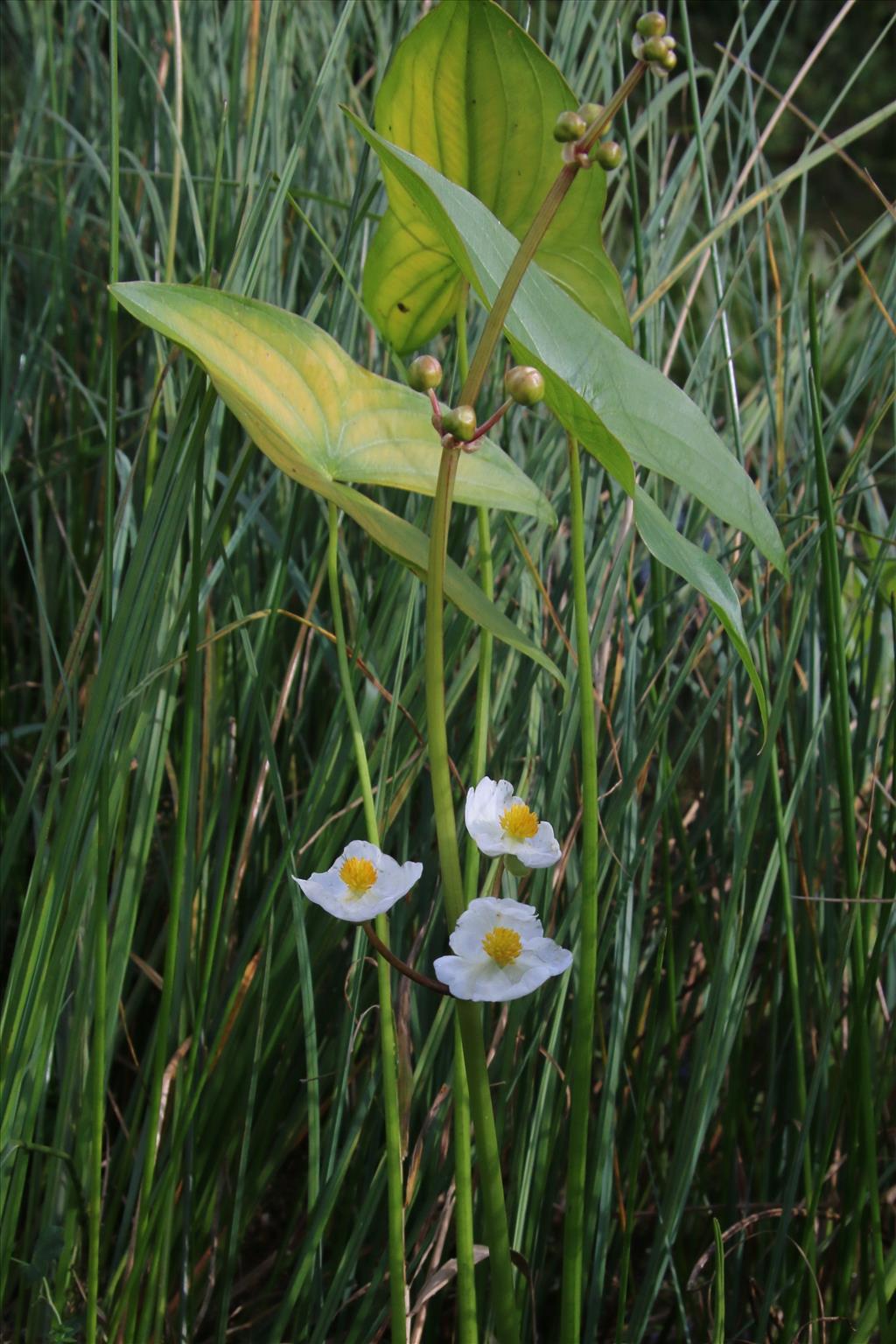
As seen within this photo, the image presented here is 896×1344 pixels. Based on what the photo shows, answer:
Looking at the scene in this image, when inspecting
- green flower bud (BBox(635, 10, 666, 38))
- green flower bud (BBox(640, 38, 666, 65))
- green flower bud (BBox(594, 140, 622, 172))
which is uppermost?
green flower bud (BBox(635, 10, 666, 38))

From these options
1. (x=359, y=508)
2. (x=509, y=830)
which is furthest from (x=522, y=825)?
(x=359, y=508)

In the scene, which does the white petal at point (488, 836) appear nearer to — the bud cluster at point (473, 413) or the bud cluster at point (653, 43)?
the bud cluster at point (473, 413)

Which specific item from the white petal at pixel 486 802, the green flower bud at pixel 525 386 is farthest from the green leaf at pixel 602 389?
the white petal at pixel 486 802

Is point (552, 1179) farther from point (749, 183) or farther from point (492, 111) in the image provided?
point (749, 183)

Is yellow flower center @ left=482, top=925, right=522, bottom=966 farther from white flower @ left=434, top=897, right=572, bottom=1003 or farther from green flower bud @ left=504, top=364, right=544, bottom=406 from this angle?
green flower bud @ left=504, top=364, right=544, bottom=406

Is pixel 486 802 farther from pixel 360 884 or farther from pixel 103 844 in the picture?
pixel 103 844

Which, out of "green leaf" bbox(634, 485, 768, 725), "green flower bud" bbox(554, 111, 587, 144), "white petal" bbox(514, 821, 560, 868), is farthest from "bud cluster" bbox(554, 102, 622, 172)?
"white petal" bbox(514, 821, 560, 868)
